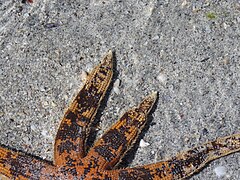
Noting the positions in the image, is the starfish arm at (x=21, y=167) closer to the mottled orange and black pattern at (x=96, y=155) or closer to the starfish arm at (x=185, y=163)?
Answer: the mottled orange and black pattern at (x=96, y=155)

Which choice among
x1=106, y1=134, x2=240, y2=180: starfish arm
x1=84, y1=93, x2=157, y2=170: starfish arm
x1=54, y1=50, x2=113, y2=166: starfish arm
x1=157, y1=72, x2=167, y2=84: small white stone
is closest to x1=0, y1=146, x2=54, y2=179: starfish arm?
x1=54, y1=50, x2=113, y2=166: starfish arm

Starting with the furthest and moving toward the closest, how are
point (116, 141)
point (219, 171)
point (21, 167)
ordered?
point (219, 171), point (116, 141), point (21, 167)

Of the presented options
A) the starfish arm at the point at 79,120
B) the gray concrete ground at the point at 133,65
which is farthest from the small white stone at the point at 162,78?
the starfish arm at the point at 79,120

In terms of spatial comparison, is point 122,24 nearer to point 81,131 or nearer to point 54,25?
point 54,25

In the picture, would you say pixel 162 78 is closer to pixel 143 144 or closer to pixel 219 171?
pixel 143 144

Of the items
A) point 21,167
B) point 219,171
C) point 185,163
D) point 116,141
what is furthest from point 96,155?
point 219,171

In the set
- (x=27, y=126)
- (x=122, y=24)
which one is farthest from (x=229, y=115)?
(x=27, y=126)
